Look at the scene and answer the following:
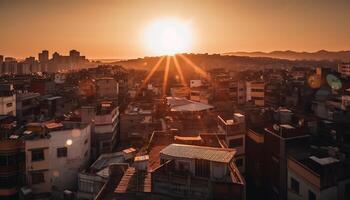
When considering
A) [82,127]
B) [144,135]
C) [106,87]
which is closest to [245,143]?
[144,135]

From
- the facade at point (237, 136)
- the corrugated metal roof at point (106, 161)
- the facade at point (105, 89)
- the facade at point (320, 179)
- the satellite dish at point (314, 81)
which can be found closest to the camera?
the facade at point (320, 179)

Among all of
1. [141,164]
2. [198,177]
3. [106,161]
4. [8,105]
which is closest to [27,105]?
[8,105]

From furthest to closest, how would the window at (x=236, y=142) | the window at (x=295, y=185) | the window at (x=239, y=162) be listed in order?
the window at (x=239, y=162) < the window at (x=236, y=142) < the window at (x=295, y=185)

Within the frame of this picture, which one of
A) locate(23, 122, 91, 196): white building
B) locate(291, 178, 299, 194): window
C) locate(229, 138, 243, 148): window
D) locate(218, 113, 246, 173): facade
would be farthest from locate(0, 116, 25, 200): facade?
locate(291, 178, 299, 194): window

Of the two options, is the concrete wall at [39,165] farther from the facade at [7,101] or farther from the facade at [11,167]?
the facade at [7,101]

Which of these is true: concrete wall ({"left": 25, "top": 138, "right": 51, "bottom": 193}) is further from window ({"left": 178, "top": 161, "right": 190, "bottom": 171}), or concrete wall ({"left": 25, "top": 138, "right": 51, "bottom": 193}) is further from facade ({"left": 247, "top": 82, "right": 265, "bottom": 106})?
facade ({"left": 247, "top": 82, "right": 265, "bottom": 106})

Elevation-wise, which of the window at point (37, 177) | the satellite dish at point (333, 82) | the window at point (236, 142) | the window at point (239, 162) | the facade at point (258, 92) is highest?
the satellite dish at point (333, 82)

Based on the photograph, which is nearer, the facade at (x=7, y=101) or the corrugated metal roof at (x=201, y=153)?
the corrugated metal roof at (x=201, y=153)

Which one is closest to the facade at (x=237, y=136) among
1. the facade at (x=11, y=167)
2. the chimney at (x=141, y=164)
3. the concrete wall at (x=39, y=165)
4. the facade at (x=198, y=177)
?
the facade at (x=198, y=177)
